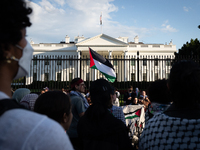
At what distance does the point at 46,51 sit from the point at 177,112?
3623 cm

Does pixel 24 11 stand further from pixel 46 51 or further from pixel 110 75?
pixel 46 51

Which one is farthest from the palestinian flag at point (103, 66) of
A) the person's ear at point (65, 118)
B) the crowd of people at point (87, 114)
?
the person's ear at point (65, 118)

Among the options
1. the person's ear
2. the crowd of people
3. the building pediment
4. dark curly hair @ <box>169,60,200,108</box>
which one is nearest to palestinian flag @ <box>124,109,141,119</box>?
the crowd of people

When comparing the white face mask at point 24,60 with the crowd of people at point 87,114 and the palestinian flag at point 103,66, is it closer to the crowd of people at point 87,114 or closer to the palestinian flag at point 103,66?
the crowd of people at point 87,114

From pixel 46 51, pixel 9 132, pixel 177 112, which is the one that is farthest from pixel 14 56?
pixel 46 51

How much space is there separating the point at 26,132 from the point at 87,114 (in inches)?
53.3

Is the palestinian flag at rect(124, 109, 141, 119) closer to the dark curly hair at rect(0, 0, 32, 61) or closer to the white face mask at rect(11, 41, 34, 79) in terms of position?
the white face mask at rect(11, 41, 34, 79)

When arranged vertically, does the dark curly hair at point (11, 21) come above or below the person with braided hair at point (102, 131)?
above

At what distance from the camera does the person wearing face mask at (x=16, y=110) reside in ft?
2.11

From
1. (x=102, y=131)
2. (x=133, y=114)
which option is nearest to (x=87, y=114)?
(x=102, y=131)

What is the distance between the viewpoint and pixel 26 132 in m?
0.64

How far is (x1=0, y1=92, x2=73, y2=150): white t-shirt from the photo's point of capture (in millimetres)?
638

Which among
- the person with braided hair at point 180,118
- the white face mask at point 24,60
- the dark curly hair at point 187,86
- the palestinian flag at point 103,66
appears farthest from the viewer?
the palestinian flag at point 103,66

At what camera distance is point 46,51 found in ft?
117
